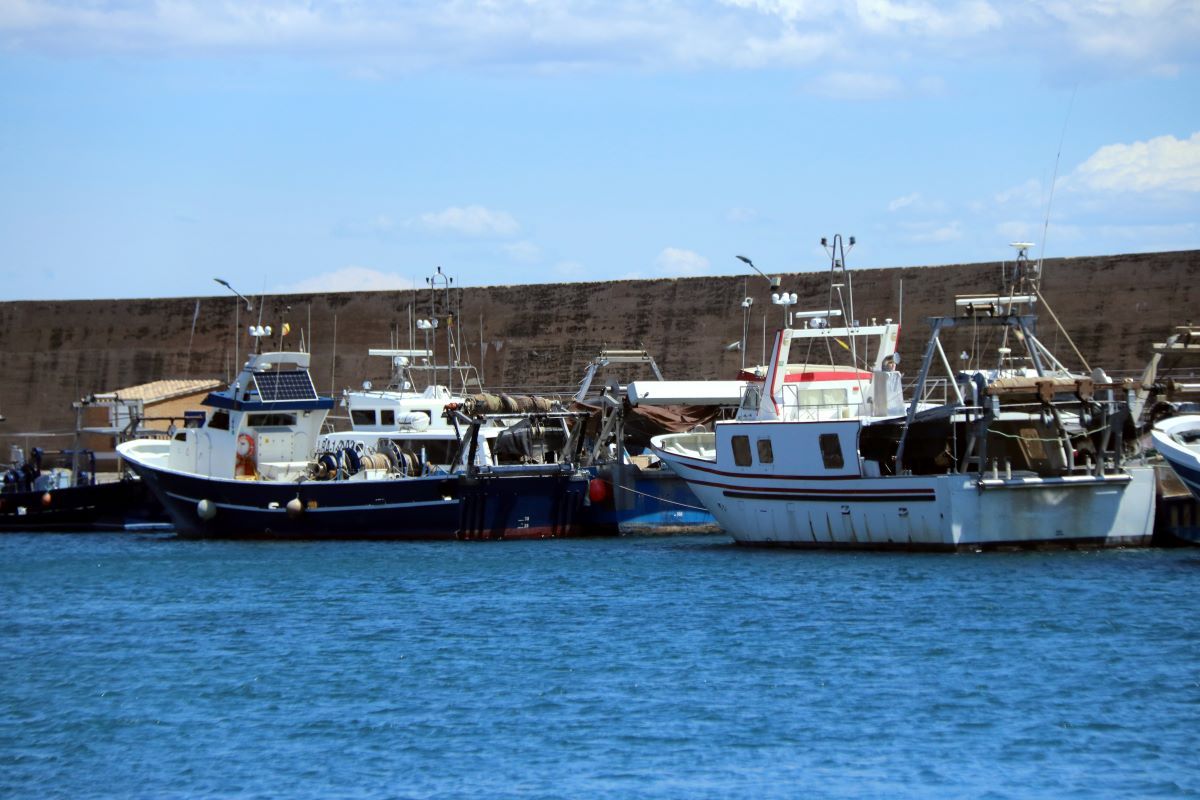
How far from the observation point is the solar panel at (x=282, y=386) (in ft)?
102

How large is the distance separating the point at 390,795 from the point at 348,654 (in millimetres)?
5834

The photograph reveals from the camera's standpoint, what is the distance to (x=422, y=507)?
28.5m

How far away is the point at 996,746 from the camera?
13031mm

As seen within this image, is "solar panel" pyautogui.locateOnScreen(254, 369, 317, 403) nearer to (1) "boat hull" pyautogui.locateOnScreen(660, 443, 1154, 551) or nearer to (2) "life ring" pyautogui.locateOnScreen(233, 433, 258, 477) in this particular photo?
(2) "life ring" pyautogui.locateOnScreen(233, 433, 258, 477)

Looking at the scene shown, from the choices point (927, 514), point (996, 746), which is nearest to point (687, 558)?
point (927, 514)

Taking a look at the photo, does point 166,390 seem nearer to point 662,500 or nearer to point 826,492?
point 662,500

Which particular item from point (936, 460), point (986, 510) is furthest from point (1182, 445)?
point (936, 460)

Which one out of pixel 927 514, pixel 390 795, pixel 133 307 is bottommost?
pixel 390 795

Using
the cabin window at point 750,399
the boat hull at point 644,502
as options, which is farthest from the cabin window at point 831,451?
the boat hull at point 644,502

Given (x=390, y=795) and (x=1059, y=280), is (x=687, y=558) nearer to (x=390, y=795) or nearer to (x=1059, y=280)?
(x=390, y=795)

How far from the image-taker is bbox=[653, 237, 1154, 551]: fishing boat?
74.6 ft

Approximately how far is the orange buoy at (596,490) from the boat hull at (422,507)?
135 millimetres

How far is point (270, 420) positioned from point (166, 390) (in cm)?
1707

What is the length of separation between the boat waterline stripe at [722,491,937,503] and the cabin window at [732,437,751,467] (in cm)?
48
